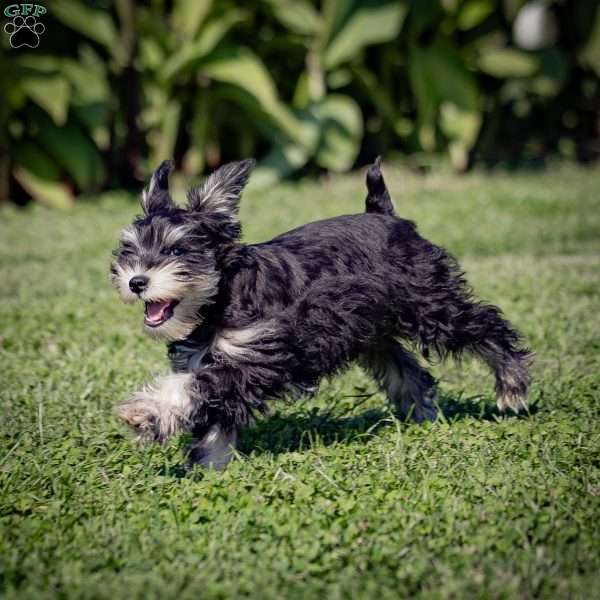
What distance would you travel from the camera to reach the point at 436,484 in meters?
4.09

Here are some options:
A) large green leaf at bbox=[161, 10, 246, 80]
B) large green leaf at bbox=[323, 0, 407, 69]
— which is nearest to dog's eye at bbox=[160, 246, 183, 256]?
large green leaf at bbox=[161, 10, 246, 80]

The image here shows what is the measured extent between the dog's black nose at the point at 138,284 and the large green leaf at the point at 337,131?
29.5ft

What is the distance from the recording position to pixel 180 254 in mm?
4273

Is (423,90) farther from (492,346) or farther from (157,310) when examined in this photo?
(157,310)

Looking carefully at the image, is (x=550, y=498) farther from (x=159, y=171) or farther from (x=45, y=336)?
(x=45, y=336)

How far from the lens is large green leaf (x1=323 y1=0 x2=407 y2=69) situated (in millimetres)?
12500

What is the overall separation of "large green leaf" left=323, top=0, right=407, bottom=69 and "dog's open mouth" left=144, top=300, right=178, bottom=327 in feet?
29.4

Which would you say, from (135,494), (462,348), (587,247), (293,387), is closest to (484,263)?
(587,247)

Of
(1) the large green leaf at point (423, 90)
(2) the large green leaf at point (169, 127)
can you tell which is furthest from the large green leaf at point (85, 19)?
(1) the large green leaf at point (423, 90)

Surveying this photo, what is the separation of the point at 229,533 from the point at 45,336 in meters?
3.62

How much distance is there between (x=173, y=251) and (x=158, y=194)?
520mm

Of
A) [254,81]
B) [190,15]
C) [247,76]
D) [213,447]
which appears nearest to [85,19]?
[190,15]

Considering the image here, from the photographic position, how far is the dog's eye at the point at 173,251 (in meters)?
4.27

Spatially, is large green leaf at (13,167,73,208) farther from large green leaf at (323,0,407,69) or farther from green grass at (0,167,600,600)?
green grass at (0,167,600,600)
